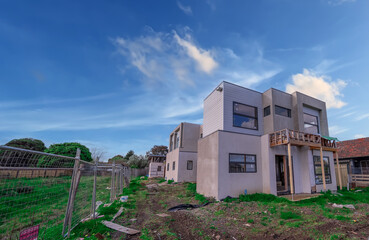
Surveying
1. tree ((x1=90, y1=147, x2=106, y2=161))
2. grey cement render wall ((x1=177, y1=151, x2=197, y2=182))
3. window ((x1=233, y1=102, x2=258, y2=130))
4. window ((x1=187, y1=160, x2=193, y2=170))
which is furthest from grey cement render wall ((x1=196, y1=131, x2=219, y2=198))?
tree ((x1=90, y1=147, x2=106, y2=161))

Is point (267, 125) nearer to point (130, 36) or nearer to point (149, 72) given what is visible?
point (149, 72)

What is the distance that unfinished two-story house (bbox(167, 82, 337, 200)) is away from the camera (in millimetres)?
10039

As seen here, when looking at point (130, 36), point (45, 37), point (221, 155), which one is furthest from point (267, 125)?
point (45, 37)

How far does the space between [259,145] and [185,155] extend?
918 centimetres

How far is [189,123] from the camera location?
1994 centimetres

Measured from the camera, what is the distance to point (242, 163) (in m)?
10.4

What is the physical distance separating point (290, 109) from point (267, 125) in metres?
2.65

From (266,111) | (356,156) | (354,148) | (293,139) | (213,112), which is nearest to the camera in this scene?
(293,139)

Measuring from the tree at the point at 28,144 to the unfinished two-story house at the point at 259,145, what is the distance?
30312 mm

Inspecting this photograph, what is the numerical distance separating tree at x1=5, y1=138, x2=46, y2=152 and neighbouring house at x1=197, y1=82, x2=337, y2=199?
99.6ft

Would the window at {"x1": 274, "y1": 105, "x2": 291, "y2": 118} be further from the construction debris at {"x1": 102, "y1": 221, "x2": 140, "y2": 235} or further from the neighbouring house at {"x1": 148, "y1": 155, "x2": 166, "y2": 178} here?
the neighbouring house at {"x1": 148, "y1": 155, "x2": 166, "y2": 178}

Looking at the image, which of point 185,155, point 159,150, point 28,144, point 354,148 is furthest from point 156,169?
point 354,148

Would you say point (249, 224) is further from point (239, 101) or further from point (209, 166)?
point (239, 101)

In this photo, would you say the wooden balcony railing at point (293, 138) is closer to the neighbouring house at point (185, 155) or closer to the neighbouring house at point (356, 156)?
the neighbouring house at point (185, 155)
